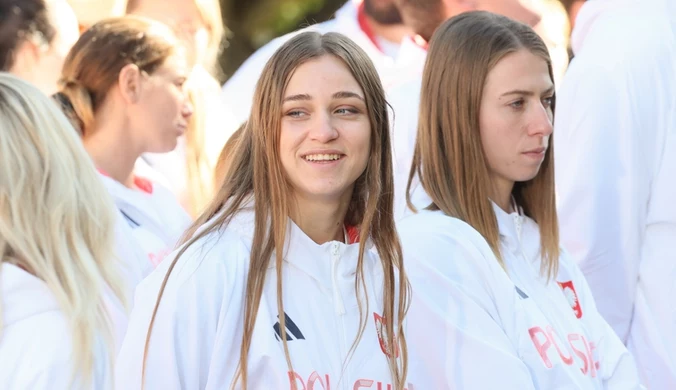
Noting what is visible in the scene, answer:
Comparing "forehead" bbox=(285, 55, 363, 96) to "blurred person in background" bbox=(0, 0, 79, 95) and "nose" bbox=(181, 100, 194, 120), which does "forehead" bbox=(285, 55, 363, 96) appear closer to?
"nose" bbox=(181, 100, 194, 120)

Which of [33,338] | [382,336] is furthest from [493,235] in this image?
[33,338]

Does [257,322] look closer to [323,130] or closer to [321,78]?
[323,130]

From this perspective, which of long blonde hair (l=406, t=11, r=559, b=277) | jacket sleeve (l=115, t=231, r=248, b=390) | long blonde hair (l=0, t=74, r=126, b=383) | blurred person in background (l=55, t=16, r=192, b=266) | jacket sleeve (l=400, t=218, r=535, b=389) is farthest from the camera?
blurred person in background (l=55, t=16, r=192, b=266)

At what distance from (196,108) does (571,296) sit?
216 centimetres

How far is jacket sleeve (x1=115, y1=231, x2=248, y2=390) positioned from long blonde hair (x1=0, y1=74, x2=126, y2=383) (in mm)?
217

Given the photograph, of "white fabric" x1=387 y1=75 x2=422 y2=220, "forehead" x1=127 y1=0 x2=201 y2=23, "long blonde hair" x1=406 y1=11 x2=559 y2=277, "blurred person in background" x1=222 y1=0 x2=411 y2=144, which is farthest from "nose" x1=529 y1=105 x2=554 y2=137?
"forehead" x1=127 y1=0 x2=201 y2=23

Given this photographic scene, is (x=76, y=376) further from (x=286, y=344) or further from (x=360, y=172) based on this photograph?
(x=360, y=172)

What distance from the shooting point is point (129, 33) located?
4.32m

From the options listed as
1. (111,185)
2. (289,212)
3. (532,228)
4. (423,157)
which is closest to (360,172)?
(289,212)

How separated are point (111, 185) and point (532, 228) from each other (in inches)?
66.3

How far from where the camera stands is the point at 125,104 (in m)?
4.31

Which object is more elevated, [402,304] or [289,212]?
[289,212]

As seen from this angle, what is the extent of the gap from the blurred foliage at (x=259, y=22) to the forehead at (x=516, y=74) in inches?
158

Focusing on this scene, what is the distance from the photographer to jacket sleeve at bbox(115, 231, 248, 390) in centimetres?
229
